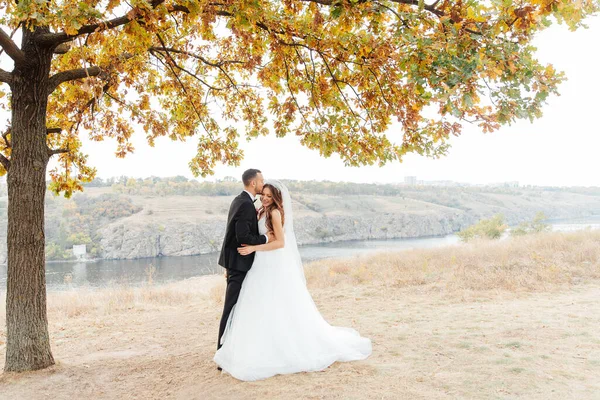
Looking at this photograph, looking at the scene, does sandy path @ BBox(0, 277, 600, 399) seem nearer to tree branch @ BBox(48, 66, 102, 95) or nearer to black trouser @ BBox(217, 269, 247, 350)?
black trouser @ BBox(217, 269, 247, 350)

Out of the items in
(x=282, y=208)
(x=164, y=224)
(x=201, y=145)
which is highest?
(x=201, y=145)

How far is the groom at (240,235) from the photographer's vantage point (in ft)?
14.0

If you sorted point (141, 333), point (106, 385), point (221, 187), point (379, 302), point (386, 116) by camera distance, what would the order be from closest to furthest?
1. point (106, 385)
2. point (386, 116)
3. point (141, 333)
4. point (379, 302)
5. point (221, 187)

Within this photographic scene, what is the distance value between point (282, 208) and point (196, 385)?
2.00 meters

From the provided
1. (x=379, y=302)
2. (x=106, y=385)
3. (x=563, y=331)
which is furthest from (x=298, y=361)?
(x=379, y=302)

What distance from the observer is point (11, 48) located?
4559 millimetres

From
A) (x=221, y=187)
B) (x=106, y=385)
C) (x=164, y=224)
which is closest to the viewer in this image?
(x=106, y=385)

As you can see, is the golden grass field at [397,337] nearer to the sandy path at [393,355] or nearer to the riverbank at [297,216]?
the sandy path at [393,355]

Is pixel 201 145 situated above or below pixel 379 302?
above

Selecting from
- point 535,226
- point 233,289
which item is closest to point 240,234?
point 233,289

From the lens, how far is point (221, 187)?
253 ft

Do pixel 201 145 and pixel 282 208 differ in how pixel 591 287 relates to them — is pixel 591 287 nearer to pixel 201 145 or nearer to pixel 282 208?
pixel 282 208

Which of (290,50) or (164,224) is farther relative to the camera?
(164,224)

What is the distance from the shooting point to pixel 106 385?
4.50 metres
